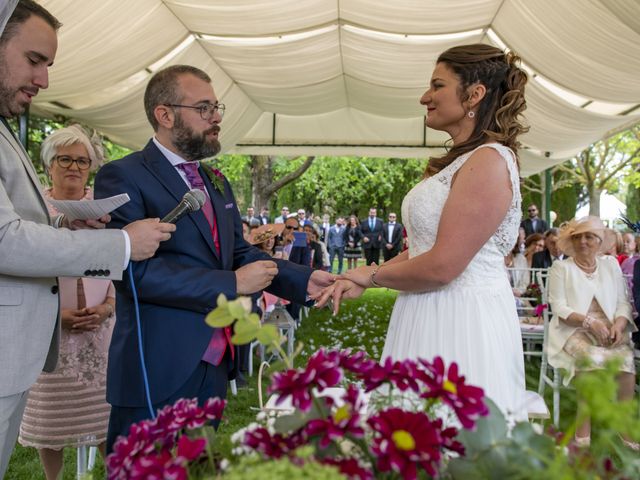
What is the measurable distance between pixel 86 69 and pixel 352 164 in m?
25.3

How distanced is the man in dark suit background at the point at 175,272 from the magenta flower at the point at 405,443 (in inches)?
57.9

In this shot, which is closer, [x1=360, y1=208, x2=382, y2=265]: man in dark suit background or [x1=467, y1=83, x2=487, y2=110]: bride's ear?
[x1=467, y1=83, x2=487, y2=110]: bride's ear

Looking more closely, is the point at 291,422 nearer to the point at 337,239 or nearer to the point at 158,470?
the point at 158,470

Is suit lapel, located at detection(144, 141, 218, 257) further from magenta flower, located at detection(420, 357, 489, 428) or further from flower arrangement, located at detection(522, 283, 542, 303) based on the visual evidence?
flower arrangement, located at detection(522, 283, 542, 303)

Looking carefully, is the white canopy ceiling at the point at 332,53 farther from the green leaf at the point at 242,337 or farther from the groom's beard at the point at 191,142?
the green leaf at the point at 242,337

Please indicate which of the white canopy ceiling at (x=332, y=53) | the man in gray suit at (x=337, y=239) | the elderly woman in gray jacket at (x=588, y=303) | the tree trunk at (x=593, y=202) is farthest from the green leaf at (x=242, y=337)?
the tree trunk at (x=593, y=202)

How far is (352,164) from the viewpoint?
32.9m

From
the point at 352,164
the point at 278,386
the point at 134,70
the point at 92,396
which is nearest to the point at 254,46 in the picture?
the point at 134,70

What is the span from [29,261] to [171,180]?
2.51ft

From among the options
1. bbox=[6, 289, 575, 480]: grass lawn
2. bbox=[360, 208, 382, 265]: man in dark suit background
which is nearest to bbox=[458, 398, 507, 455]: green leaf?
bbox=[6, 289, 575, 480]: grass lawn

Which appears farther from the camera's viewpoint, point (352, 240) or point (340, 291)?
point (352, 240)

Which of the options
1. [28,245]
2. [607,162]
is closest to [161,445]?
[28,245]

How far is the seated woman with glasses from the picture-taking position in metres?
3.41

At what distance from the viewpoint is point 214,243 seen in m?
2.62
